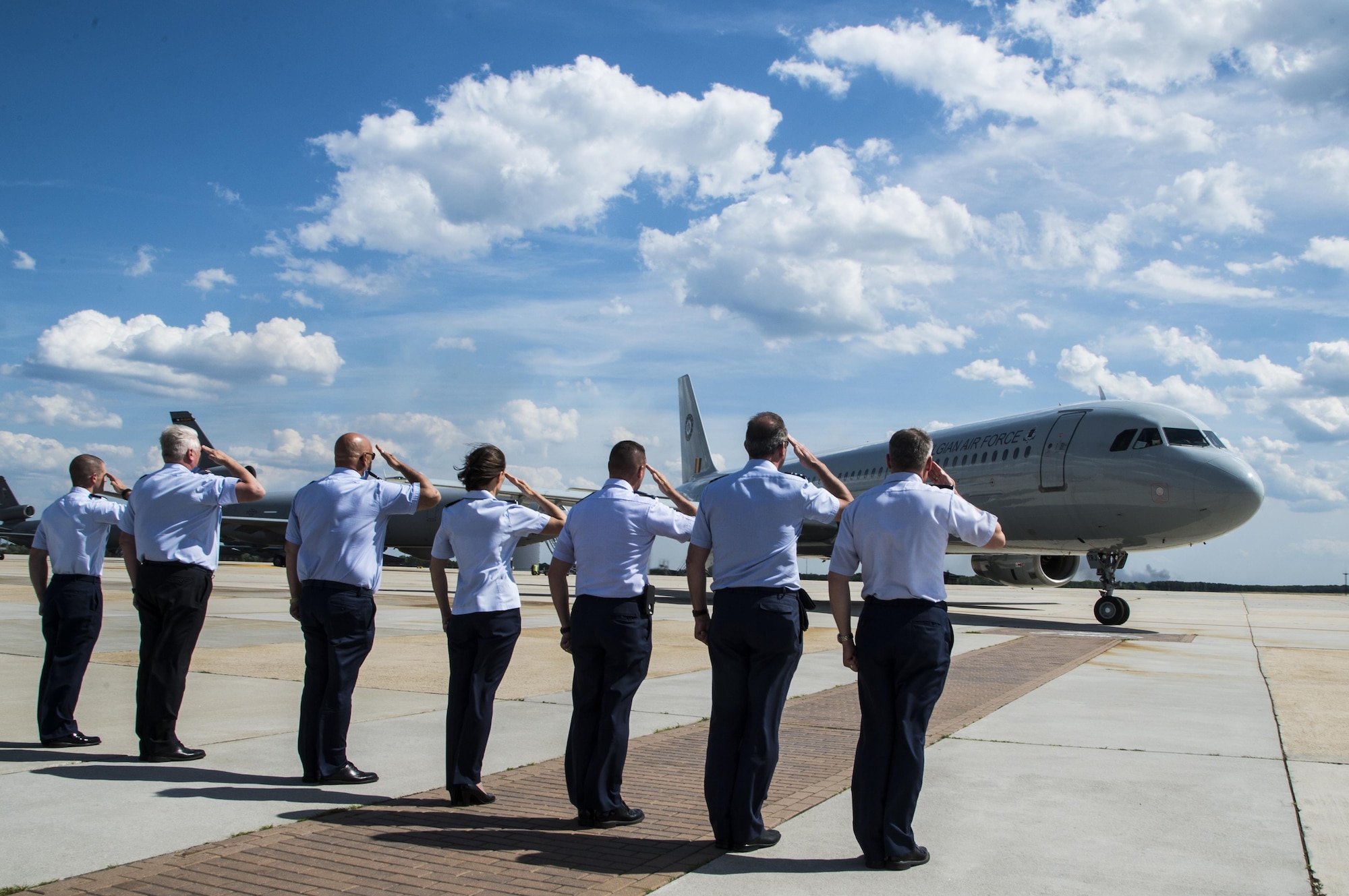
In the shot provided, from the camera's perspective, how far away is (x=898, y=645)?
3967 mm

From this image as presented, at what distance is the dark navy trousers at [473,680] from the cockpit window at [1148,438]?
15.2 m

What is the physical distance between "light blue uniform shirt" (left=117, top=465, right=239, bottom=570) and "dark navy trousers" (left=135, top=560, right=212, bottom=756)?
8 cm

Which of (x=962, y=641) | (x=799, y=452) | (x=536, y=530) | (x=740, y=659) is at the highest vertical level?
(x=799, y=452)

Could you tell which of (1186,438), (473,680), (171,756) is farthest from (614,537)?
(1186,438)

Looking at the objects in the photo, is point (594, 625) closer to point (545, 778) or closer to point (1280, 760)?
point (545, 778)

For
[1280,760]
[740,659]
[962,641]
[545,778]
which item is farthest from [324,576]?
[962,641]

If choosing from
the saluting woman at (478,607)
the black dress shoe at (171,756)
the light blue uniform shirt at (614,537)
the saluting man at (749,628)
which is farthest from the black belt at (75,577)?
the saluting man at (749,628)

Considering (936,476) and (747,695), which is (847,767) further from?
(936,476)

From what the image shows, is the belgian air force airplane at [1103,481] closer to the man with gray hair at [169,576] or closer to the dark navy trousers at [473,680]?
the man with gray hair at [169,576]

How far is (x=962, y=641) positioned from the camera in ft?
45.4

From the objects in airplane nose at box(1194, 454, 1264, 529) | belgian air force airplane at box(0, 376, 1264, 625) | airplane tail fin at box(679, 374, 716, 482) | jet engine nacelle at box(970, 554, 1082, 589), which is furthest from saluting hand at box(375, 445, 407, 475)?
airplane tail fin at box(679, 374, 716, 482)

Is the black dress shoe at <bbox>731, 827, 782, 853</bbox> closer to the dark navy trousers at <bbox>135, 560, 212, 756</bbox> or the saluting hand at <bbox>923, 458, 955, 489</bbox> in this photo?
the saluting hand at <bbox>923, 458, 955, 489</bbox>

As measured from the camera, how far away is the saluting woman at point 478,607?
4.75 meters

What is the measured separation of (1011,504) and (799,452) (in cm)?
1598
